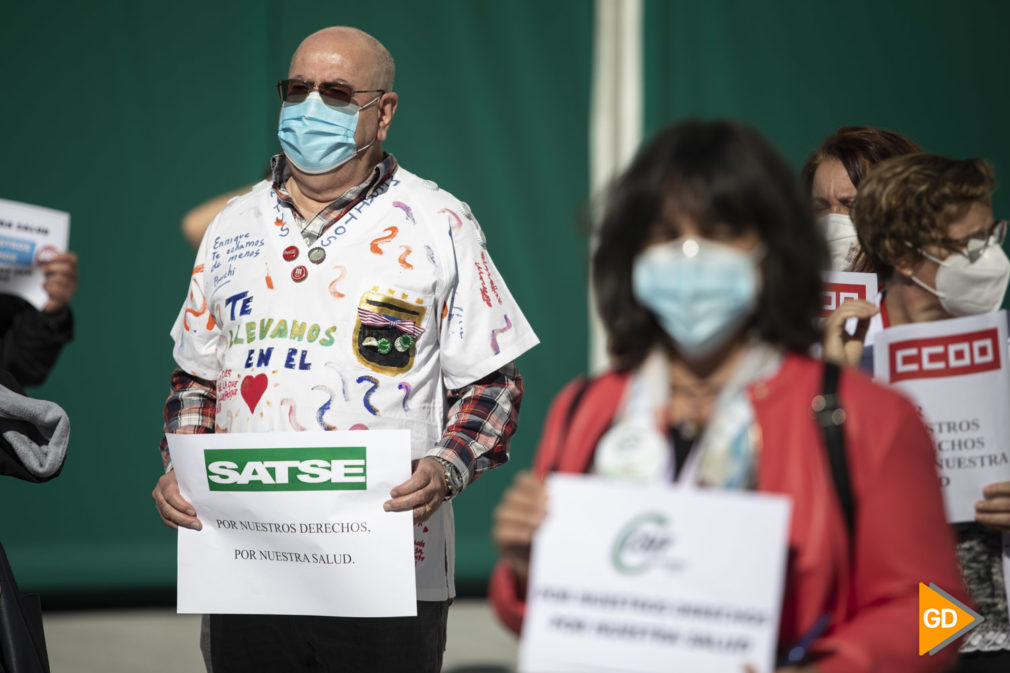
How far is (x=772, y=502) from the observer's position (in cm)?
142

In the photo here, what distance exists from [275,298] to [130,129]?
12.0 feet

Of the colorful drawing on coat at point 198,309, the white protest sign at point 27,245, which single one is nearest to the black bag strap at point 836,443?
the colorful drawing on coat at point 198,309

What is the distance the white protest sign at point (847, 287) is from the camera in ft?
8.65

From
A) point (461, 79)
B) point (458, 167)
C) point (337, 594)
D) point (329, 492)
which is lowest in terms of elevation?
point (337, 594)

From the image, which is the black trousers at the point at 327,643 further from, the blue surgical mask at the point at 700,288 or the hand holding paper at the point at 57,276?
the blue surgical mask at the point at 700,288

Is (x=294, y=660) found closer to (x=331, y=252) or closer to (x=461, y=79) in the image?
(x=331, y=252)

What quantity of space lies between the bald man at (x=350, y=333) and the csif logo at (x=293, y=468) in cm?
10

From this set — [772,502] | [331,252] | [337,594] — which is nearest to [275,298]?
[331,252]

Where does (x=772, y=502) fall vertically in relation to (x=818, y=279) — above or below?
below

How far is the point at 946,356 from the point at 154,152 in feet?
15.4

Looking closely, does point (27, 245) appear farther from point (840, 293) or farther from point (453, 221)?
point (840, 293)

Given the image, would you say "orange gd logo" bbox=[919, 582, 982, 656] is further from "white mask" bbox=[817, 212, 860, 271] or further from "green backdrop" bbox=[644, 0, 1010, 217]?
"green backdrop" bbox=[644, 0, 1010, 217]

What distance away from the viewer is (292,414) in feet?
8.58

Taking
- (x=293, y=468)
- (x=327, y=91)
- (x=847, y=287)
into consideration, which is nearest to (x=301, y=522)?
(x=293, y=468)
